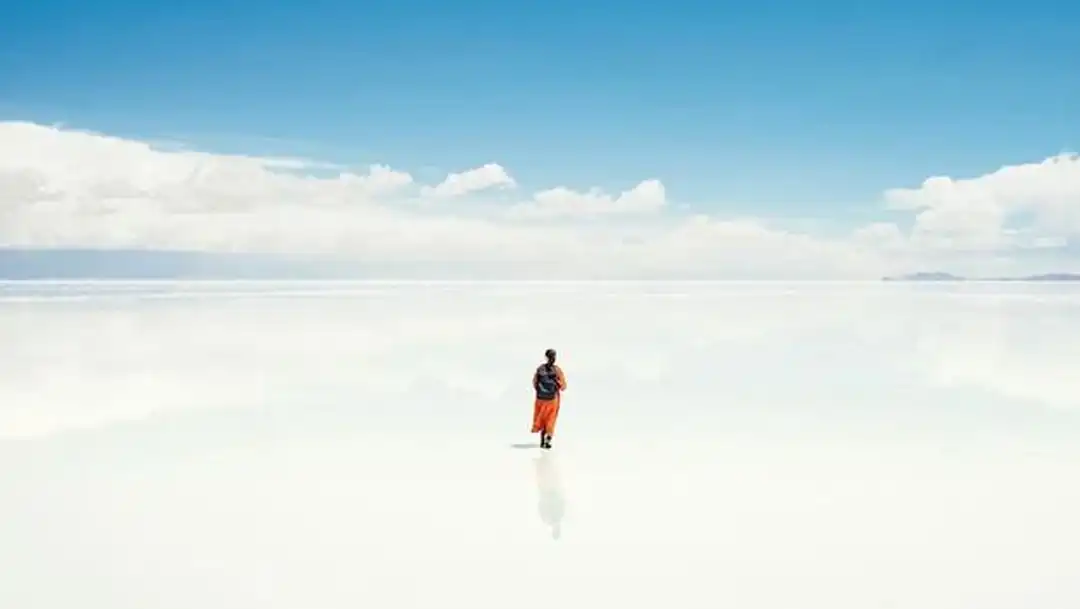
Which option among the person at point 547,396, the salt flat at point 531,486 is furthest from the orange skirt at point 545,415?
the salt flat at point 531,486

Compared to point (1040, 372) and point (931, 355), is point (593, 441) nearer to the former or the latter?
point (1040, 372)

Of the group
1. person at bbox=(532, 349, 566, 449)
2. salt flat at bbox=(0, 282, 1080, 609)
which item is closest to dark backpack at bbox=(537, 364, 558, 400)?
person at bbox=(532, 349, 566, 449)

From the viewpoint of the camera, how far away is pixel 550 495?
27.4 ft

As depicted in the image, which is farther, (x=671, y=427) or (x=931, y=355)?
(x=931, y=355)

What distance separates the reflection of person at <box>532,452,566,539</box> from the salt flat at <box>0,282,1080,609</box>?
0.04 m

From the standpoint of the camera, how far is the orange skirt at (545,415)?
34.0 ft

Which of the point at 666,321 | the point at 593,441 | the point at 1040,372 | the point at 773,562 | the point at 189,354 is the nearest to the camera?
the point at 773,562

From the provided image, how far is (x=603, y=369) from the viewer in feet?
59.0

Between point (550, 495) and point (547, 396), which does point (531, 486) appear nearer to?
point (550, 495)

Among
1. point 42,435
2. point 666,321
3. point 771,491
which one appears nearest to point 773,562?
point 771,491

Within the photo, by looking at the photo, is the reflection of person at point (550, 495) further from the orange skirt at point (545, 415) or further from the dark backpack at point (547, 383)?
the dark backpack at point (547, 383)

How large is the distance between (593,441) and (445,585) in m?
4.93

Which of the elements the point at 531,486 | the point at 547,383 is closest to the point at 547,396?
the point at 547,383

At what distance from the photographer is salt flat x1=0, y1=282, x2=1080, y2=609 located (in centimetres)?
616
